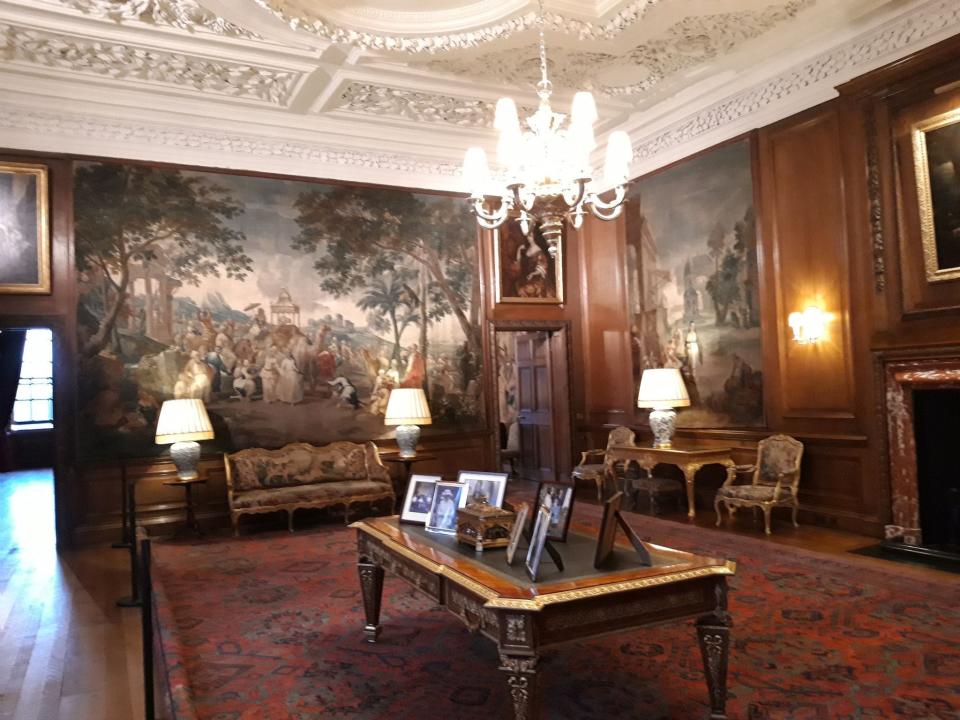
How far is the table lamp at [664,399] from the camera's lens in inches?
338

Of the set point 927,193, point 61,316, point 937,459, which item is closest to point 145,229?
point 61,316

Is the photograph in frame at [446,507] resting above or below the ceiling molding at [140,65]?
below

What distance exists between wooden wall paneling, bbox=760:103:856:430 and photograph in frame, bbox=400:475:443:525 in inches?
188

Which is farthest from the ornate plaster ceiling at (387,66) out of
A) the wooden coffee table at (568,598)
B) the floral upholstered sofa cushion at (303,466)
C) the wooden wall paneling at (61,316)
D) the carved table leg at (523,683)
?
the carved table leg at (523,683)

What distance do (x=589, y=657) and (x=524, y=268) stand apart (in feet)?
23.9

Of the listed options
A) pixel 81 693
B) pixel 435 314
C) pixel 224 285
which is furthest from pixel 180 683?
pixel 435 314

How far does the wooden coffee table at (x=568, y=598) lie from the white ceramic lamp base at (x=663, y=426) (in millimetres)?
5114

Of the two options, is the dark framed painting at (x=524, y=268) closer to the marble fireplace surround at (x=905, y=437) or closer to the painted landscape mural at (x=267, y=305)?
the painted landscape mural at (x=267, y=305)

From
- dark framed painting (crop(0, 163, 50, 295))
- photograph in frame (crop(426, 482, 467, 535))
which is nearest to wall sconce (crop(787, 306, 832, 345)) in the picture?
photograph in frame (crop(426, 482, 467, 535))

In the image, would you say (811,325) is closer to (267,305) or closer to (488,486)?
(488,486)

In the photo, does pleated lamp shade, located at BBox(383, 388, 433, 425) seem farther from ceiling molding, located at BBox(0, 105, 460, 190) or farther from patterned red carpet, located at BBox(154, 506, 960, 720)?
patterned red carpet, located at BBox(154, 506, 960, 720)

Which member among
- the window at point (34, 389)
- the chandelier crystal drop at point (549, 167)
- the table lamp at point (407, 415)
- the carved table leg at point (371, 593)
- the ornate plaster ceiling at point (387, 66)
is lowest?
the carved table leg at point (371, 593)

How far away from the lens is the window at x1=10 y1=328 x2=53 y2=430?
17125mm

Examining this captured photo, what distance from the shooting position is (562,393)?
35.9 ft
